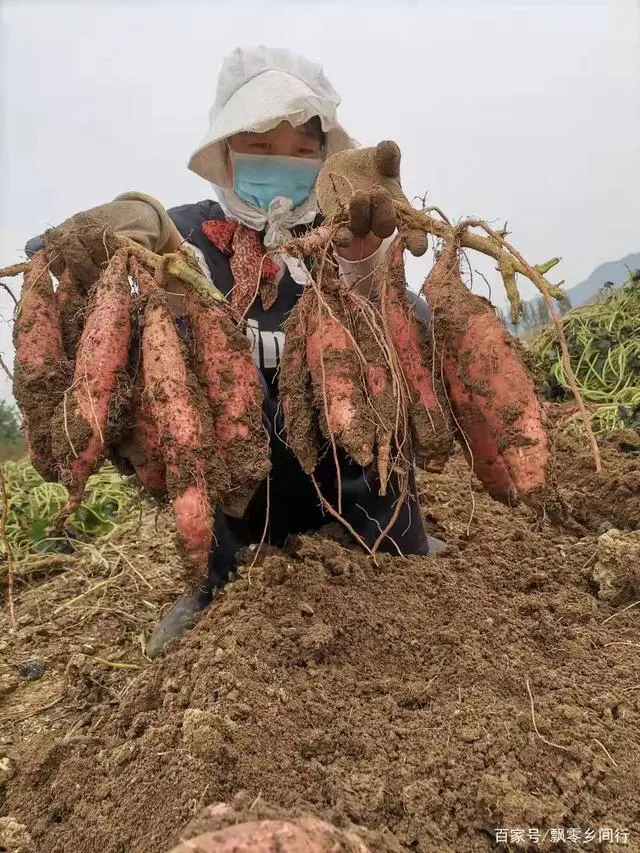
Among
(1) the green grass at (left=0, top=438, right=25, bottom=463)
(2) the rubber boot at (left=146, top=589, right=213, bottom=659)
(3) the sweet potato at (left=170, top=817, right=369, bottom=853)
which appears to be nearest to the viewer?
(3) the sweet potato at (left=170, top=817, right=369, bottom=853)

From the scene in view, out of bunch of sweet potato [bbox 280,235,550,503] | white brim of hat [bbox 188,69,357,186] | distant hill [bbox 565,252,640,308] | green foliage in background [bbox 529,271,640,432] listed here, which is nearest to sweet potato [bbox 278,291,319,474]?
bunch of sweet potato [bbox 280,235,550,503]

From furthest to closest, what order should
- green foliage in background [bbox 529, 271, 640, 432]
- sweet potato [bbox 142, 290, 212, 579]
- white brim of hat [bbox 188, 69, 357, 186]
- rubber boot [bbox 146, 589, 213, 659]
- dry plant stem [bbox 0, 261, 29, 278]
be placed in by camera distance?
green foliage in background [bbox 529, 271, 640, 432], white brim of hat [bbox 188, 69, 357, 186], rubber boot [bbox 146, 589, 213, 659], dry plant stem [bbox 0, 261, 29, 278], sweet potato [bbox 142, 290, 212, 579]

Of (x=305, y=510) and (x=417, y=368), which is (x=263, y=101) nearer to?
(x=417, y=368)

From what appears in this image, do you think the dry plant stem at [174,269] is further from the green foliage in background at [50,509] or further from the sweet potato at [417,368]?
the green foliage in background at [50,509]

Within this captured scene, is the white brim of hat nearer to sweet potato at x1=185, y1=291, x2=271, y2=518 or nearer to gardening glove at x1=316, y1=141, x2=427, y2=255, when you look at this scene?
gardening glove at x1=316, y1=141, x2=427, y2=255

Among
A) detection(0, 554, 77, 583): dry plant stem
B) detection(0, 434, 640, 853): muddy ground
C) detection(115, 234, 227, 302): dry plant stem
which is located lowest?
detection(0, 434, 640, 853): muddy ground

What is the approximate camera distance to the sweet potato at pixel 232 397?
154cm

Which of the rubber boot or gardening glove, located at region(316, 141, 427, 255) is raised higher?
gardening glove, located at region(316, 141, 427, 255)

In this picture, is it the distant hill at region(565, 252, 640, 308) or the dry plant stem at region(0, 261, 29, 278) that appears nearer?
the dry plant stem at region(0, 261, 29, 278)

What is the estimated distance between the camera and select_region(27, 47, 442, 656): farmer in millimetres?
1918

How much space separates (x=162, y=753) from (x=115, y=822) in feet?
0.38

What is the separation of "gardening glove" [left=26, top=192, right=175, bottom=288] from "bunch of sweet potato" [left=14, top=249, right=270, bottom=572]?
4 cm

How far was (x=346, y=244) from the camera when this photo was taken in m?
1.65

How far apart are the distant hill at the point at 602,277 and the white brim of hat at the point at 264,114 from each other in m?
2.44
